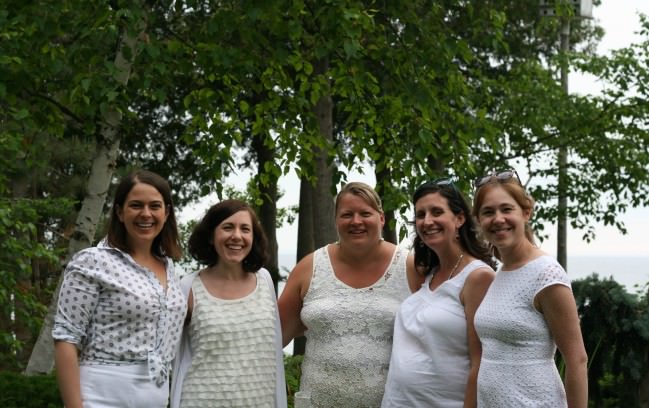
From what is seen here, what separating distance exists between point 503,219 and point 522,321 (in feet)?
1.38

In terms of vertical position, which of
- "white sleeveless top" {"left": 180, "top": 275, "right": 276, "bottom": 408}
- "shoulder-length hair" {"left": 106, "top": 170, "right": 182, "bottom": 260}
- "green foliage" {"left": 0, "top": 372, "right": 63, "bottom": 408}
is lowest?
"green foliage" {"left": 0, "top": 372, "right": 63, "bottom": 408}

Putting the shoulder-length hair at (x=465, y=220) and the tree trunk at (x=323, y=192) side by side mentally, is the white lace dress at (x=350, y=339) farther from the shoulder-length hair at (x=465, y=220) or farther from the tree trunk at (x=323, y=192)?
the tree trunk at (x=323, y=192)

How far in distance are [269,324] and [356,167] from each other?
451cm

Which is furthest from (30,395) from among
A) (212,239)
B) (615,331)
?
(615,331)

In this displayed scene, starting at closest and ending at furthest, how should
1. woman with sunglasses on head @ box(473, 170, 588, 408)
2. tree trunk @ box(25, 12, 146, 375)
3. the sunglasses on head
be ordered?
woman with sunglasses on head @ box(473, 170, 588, 408) → the sunglasses on head → tree trunk @ box(25, 12, 146, 375)

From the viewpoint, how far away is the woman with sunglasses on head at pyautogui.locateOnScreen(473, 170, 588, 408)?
390 centimetres

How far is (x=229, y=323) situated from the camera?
4543 mm

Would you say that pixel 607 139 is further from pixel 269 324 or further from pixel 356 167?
pixel 269 324

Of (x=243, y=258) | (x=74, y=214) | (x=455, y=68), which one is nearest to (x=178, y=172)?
(x=74, y=214)

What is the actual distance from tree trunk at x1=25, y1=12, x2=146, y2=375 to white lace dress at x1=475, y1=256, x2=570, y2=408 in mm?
4581

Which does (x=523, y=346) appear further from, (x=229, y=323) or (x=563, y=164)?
(x=563, y=164)

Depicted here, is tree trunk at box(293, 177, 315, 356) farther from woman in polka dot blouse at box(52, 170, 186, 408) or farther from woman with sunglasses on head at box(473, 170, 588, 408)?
woman with sunglasses on head at box(473, 170, 588, 408)

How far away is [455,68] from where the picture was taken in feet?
29.1

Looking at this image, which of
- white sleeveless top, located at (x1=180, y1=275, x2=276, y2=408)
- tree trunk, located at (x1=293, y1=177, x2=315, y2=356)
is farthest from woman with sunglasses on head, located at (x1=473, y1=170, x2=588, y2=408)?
tree trunk, located at (x1=293, y1=177, x2=315, y2=356)
